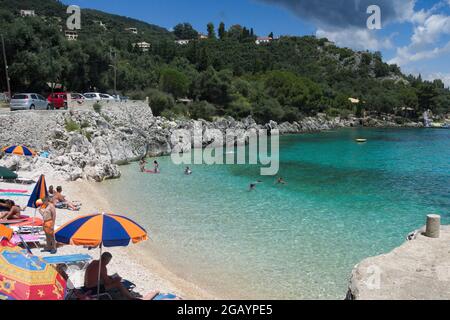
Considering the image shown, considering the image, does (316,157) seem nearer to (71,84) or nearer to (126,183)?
(126,183)

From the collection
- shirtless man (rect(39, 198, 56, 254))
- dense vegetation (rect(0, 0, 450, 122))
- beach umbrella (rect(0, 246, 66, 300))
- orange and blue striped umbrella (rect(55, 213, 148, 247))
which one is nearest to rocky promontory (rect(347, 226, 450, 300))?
orange and blue striped umbrella (rect(55, 213, 148, 247))

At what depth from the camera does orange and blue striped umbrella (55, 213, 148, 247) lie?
6781 millimetres

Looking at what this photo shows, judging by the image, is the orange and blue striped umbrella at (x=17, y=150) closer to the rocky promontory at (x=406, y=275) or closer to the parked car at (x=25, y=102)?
the parked car at (x=25, y=102)

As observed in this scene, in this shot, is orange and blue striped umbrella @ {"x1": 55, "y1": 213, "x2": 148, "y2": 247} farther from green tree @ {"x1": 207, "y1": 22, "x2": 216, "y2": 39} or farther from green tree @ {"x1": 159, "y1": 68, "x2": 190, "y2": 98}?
green tree @ {"x1": 207, "y1": 22, "x2": 216, "y2": 39}

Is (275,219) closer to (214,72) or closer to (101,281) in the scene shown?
(101,281)

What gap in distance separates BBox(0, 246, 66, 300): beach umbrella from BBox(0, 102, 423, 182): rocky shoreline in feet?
49.9

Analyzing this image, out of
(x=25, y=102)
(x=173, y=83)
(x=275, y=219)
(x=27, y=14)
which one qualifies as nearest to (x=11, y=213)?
(x=275, y=219)

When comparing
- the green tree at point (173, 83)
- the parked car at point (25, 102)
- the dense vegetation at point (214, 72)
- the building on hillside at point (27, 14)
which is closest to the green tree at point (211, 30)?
the dense vegetation at point (214, 72)

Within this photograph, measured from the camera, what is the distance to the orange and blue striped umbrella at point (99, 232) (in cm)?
678

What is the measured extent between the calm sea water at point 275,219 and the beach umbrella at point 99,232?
4.25 meters

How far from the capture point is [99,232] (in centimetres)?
688

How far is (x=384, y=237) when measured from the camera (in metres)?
14.9
